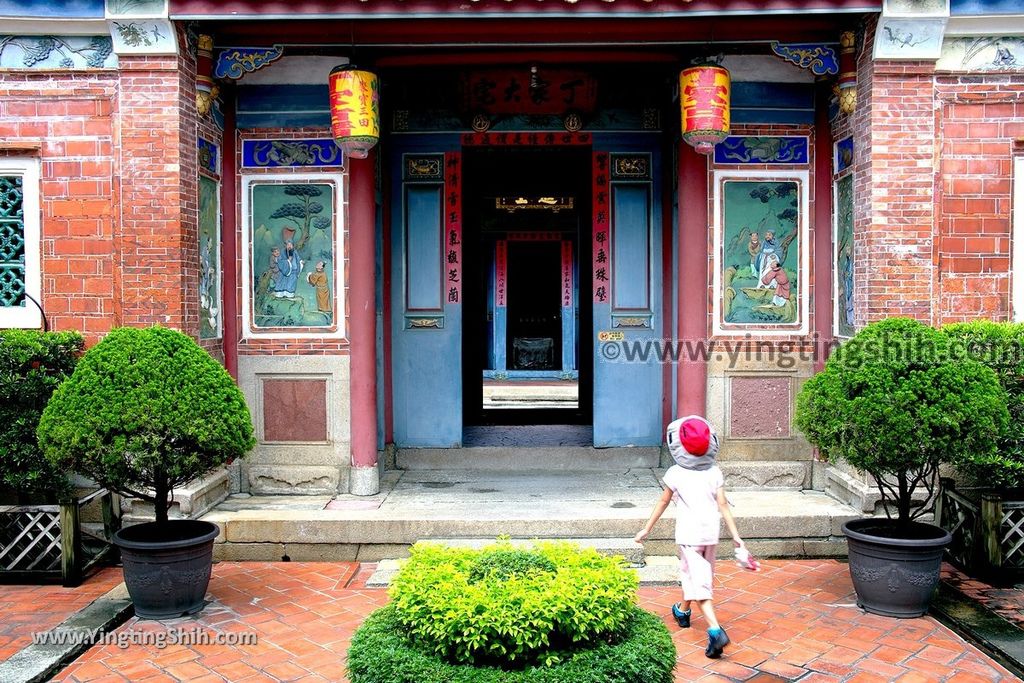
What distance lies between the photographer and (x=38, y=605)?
5914mm

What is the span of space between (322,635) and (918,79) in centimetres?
617

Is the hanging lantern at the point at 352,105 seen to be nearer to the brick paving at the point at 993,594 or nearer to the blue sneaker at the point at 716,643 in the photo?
the blue sneaker at the point at 716,643

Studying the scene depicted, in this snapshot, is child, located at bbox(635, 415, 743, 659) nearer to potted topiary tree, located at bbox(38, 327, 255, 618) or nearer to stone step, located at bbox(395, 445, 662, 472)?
Answer: potted topiary tree, located at bbox(38, 327, 255, 618)

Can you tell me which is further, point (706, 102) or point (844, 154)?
point (844, 154)

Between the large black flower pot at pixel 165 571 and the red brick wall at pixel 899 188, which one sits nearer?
the large black flower pot at pixel 165 571

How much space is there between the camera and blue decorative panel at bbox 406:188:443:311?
8.76 meters

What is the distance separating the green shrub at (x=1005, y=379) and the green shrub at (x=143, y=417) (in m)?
5.05

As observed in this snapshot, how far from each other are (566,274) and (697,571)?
14149mm

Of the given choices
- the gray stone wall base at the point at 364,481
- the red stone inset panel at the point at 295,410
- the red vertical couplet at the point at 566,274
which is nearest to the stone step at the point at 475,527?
the gray stone wall base at the point at 364,481

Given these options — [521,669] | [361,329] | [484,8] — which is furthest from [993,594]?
[484,8]

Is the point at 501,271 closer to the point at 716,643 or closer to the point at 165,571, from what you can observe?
the point at 165,571

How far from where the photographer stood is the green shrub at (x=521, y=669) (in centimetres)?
325

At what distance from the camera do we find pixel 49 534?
6.45 metres

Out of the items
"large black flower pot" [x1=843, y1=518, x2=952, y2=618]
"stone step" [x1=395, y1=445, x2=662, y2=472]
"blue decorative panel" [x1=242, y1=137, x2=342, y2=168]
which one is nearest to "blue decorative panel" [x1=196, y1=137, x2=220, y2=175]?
"blue decorative panel" [x1=242, y1=137, x2=342, y2=168]
